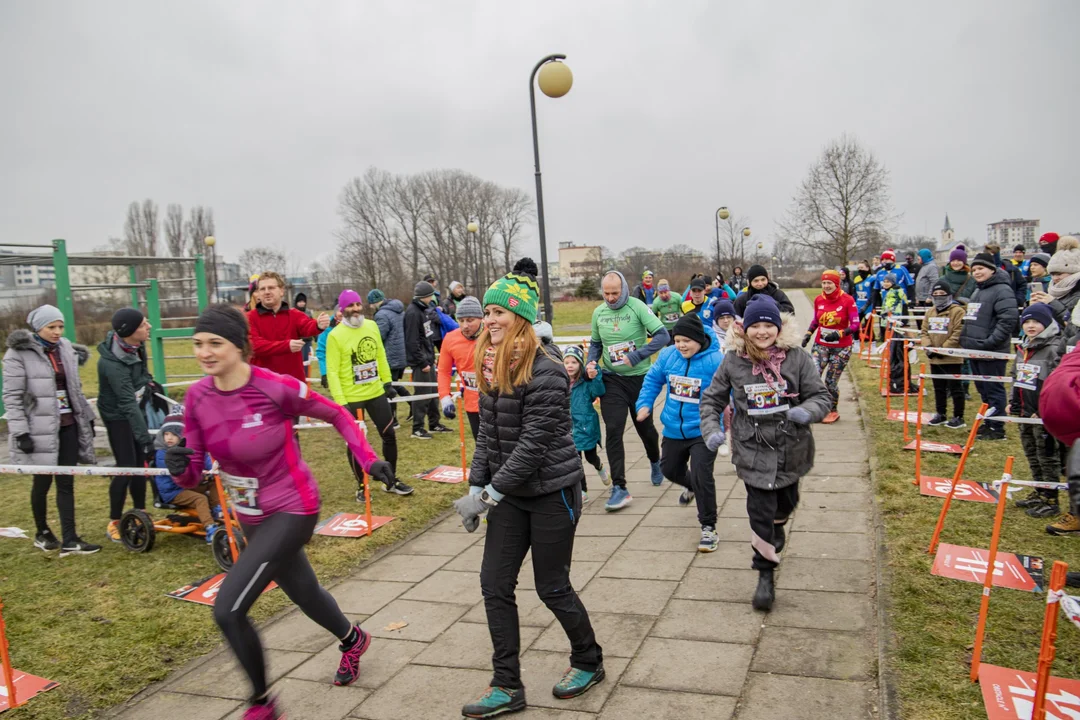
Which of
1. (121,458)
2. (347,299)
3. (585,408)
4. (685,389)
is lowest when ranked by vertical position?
(121,458)

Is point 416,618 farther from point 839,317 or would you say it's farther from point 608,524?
point 839,317

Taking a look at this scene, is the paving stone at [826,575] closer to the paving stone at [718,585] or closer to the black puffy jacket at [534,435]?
the paving stone at [718,585]

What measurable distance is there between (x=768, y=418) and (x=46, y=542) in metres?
6.03

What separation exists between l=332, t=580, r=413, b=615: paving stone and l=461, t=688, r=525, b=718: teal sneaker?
5.55ft

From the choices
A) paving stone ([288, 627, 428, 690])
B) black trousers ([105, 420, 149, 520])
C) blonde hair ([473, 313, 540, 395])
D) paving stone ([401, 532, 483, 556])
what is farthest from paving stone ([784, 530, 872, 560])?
black trousers ([105, 420, 149, 520])

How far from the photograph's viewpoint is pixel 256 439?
11.4 feet

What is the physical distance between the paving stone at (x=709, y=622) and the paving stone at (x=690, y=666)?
8 centimetres

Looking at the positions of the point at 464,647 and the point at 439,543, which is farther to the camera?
the point at 439,543

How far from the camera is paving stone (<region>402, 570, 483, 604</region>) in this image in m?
5.06

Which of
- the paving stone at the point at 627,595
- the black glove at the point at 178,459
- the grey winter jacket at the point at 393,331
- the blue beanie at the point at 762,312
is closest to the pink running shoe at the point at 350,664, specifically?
the black glove at the point at 178,459

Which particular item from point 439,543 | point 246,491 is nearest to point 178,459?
point 246,491

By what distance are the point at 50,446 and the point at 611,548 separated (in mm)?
4598

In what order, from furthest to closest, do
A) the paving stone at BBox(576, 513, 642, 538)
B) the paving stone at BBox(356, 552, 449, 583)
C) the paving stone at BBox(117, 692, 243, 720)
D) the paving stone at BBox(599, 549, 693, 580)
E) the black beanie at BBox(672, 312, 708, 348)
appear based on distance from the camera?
the paving stone at BBox(576, 513, 642, 538)
the black beanie at BBox(672, 312, 708, 348)
the paving stone at BBox(356, 552, 449, 583)
the paving stone at BBox(599, 549, 693, 580)
the paving stone at BBox(117, 692, 243, 720)

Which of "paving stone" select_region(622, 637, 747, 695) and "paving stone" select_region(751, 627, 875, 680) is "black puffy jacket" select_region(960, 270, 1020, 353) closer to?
"paving stone" select_region(751, 627, 875, 680)
